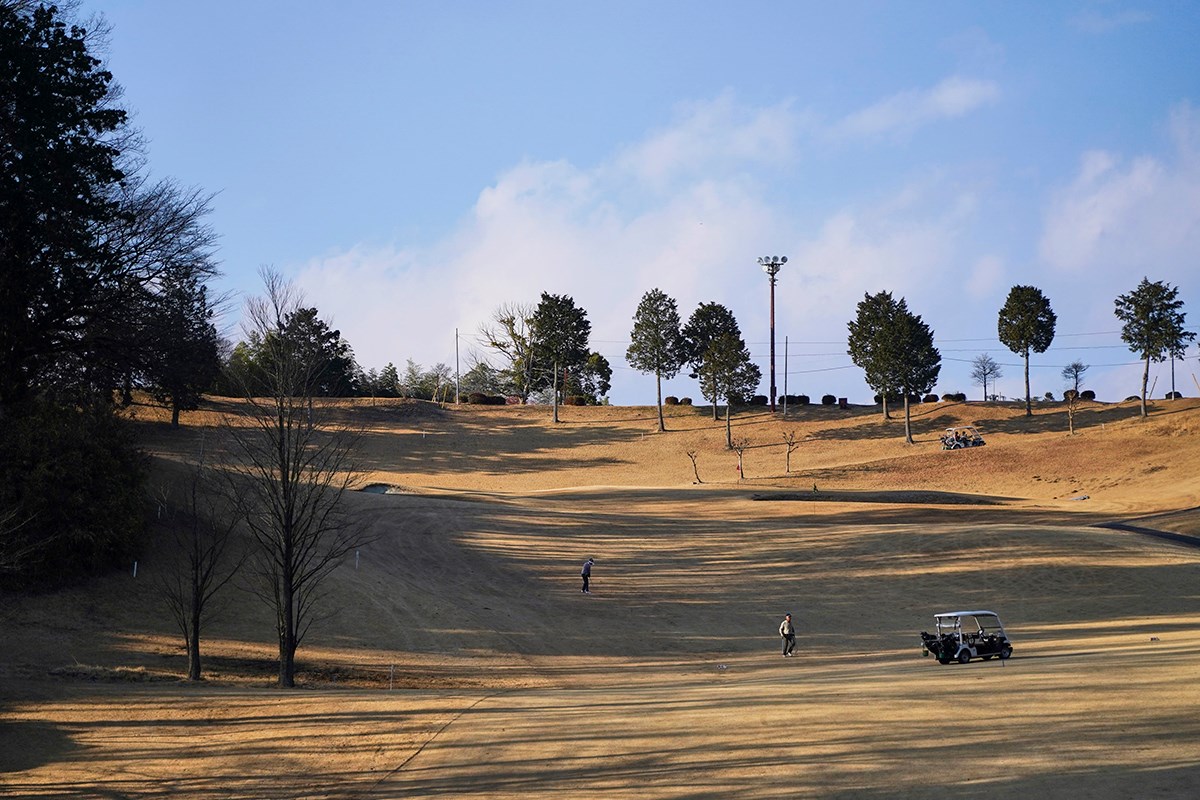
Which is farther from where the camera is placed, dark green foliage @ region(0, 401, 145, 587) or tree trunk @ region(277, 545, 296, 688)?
dark green foliage @ region(0, 401, 145, 587)

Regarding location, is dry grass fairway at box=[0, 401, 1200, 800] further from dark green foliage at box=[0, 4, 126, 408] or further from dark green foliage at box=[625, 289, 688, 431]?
dark green foliage at box=[625, 289, 688, 431]

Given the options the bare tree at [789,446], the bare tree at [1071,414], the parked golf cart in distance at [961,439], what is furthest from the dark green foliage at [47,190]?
the bare tree at [1071,414]

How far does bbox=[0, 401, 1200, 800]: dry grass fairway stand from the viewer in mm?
15844

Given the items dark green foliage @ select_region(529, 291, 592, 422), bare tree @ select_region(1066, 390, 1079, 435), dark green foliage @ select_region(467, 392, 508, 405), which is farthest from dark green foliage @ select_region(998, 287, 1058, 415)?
dark green foliage @ select_region(467, 392, 508, 405)

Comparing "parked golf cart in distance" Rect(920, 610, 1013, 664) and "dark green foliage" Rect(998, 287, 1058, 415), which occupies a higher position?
"dark green foliage" Rect(998, 287, 1058, 415)

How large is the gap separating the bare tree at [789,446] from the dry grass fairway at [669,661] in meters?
7.94

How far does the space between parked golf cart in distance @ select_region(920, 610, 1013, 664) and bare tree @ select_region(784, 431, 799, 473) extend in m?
49.7

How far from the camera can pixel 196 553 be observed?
2586cm

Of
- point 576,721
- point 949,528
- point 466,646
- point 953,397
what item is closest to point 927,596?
point 949,528

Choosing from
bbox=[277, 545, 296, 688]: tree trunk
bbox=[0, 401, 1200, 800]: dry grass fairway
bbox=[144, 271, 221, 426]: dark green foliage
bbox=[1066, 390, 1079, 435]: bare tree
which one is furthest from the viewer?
bbox=[1066, 390, 1079, 435]: bare tree

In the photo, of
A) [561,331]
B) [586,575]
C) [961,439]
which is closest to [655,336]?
[561,331]

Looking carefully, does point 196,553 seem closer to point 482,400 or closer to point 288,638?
point 288,638

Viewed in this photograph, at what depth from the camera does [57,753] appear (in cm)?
1736

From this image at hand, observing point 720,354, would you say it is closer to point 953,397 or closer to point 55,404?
point 953,397
